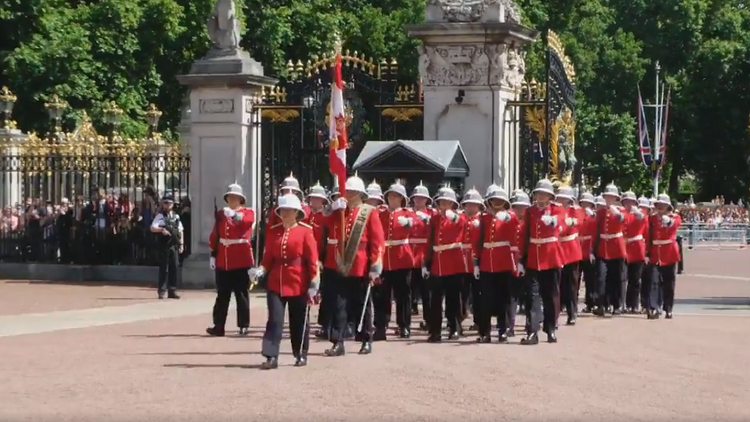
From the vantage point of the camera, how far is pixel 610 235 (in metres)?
20.9

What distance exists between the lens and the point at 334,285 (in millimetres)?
15859

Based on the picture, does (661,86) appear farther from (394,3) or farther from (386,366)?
(386,366)

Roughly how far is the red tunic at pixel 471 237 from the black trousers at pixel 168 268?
638 centimetres

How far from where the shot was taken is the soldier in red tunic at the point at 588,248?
20.8 metres

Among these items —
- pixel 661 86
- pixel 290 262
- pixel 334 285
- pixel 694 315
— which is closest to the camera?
pixel 290 262

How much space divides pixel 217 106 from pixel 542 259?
8.95 meters

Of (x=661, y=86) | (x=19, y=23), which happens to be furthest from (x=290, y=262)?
(x=661, y=86)

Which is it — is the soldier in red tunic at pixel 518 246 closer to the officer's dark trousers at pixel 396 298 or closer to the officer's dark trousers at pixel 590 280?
the officer's dark trousers at pixel 396 298

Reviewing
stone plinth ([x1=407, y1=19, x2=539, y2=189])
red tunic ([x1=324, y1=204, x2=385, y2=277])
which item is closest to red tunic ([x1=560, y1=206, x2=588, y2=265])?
red tunic ([x1=324, y1=204, x2=385, y2=277])

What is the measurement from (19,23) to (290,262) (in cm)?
2640

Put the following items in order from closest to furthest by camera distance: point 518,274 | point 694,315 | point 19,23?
point 518,274 < point 694,315 < point 19,23

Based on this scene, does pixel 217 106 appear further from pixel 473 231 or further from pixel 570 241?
pixel 473 231

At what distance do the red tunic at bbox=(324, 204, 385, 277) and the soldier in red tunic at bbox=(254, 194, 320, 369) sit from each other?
143 centimetres

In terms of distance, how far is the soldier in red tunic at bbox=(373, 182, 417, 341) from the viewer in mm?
17750
